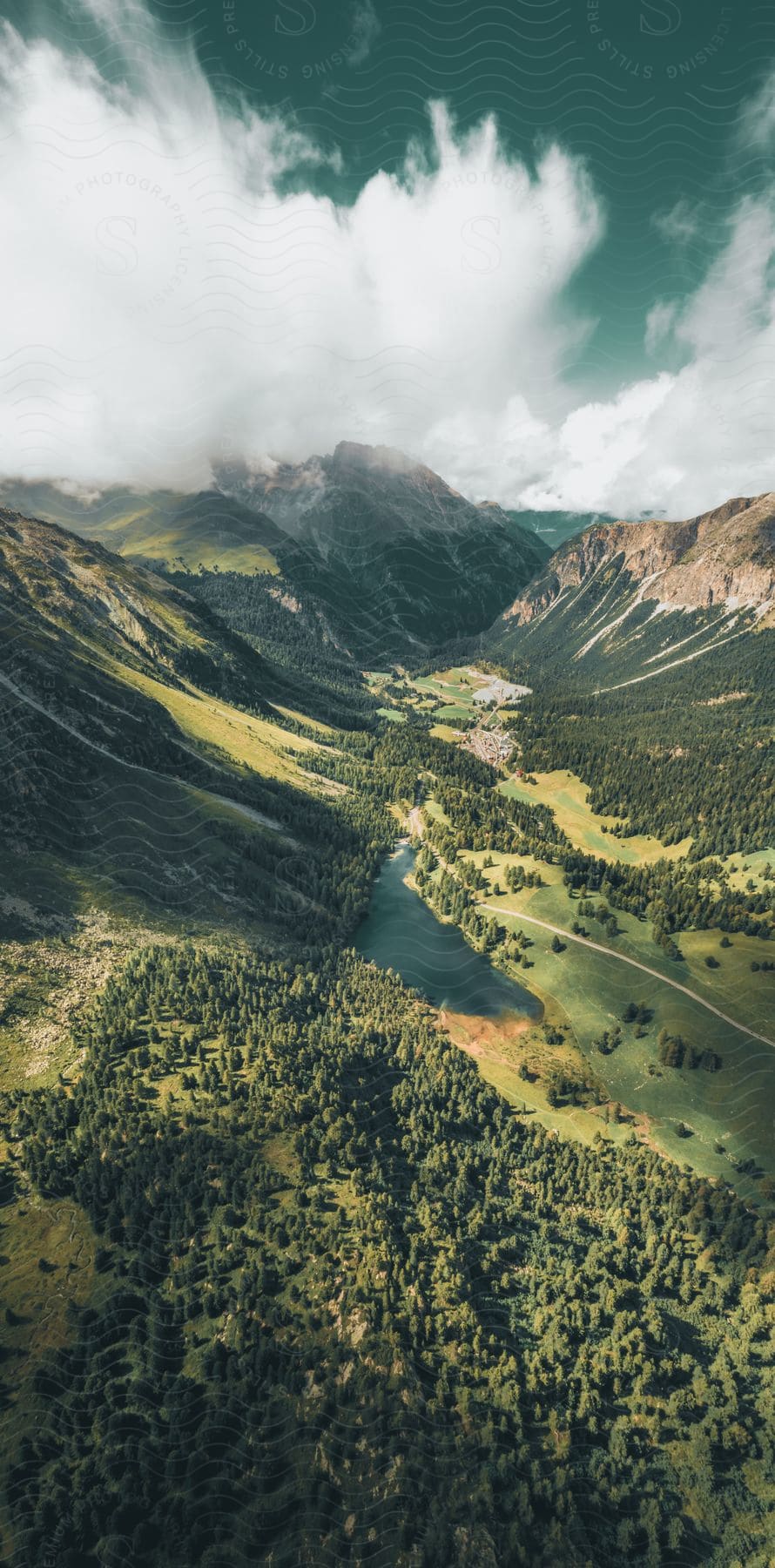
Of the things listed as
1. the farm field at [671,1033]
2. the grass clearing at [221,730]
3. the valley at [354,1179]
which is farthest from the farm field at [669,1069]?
the grass clearing at [221,730]

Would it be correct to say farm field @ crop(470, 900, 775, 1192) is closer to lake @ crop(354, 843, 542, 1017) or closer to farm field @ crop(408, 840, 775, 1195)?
farm field @ crop(408, 840, 775, 1195)

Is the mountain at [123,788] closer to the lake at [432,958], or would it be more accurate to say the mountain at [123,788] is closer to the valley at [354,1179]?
the valley at [354,1179]

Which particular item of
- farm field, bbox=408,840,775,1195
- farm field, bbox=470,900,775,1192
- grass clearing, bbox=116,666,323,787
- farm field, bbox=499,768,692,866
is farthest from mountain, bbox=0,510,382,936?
farm field, bbox=499,768,692,866

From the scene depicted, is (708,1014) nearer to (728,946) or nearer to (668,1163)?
(728,946)

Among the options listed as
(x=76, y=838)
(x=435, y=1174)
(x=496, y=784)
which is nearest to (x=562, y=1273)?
(x=435, y=1174)

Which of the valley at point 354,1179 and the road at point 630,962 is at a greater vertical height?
the road at point 630,962

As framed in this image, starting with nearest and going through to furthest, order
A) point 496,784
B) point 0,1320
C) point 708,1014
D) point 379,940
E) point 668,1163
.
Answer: point 0,1320
point 668,1163
point 708,1014
point 379,940
point 496,784
